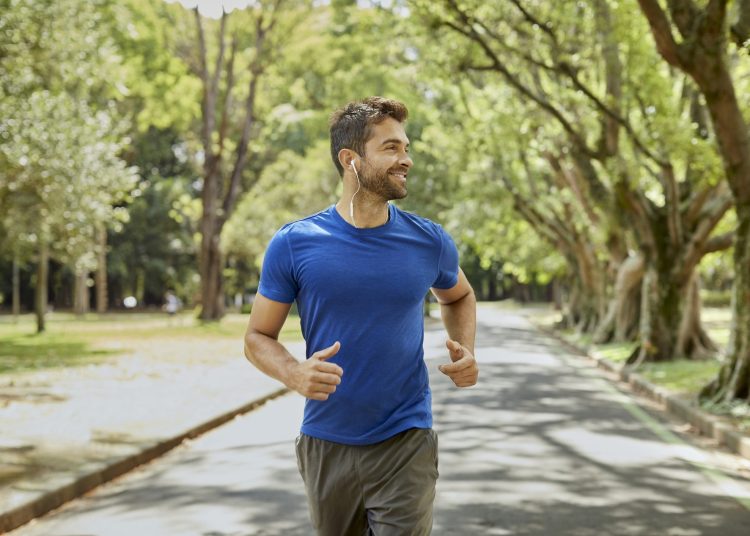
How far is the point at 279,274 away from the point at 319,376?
17.3 inches

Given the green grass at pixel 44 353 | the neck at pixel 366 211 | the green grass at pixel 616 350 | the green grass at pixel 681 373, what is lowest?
the green grass at pixel 616 350

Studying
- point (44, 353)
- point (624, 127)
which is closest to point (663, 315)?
point (624, 127)

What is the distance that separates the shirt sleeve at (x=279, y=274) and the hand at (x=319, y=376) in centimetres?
31

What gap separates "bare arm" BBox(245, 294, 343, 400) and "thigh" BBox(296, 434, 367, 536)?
27 cm

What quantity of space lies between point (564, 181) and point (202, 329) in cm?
1264

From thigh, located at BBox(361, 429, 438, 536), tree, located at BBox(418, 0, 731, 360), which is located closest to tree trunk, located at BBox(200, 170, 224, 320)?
tree, located at BBox(418, 0, 731, 360)

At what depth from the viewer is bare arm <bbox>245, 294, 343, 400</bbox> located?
2994 mm

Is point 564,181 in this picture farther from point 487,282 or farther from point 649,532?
point 487,282

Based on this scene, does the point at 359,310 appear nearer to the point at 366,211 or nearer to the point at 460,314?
the point at 366,211

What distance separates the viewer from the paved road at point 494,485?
6902 millimetres

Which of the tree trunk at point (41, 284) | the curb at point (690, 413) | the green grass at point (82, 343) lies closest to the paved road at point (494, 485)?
the curb at point (690, 413)

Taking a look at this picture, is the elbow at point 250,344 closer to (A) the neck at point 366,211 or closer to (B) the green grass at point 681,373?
(A) the neck at point 366,211

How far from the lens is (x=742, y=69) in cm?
1853

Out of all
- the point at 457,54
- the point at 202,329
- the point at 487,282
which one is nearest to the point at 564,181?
the point at 202,329
